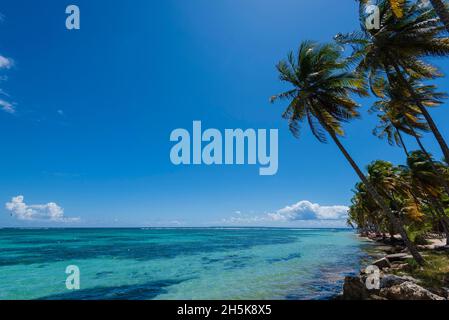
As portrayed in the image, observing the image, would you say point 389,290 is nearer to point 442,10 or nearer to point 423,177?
point 442,10

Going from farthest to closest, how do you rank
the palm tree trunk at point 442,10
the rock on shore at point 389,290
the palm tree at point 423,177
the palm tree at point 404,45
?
the palm tree at point 423,177 < the palm tree at point 404,45 < the palm tree trunk at point 442,10 < the rock on shore at point 389,290

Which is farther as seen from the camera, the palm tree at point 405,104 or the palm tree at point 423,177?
the palm tree at point 423,177

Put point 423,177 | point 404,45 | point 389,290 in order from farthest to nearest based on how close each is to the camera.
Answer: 1. point 423,177
2. point 404,45
3. point 389,290

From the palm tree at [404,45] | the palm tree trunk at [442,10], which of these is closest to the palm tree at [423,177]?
the palm tree at [404,45]

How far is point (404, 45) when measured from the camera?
11.1m

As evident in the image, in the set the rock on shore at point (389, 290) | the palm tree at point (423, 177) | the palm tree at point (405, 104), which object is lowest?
the rock on shore at point (389, 290)

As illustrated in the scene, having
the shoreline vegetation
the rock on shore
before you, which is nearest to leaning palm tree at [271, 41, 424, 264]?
the shoreline vegetation

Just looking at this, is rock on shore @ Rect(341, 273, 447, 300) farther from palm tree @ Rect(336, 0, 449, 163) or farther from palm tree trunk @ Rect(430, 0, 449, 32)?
palm tree trunk @ Rect(430, 0, 449, 32)

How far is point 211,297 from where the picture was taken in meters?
12.3

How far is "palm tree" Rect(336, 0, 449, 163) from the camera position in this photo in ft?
34.5

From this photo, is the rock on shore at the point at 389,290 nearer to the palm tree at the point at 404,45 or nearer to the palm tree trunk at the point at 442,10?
the palm tree at the point at 404,45

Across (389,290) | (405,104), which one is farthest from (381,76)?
(389,290)

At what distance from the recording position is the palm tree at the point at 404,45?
1051 centimetres

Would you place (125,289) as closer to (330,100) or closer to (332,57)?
(330,100)
